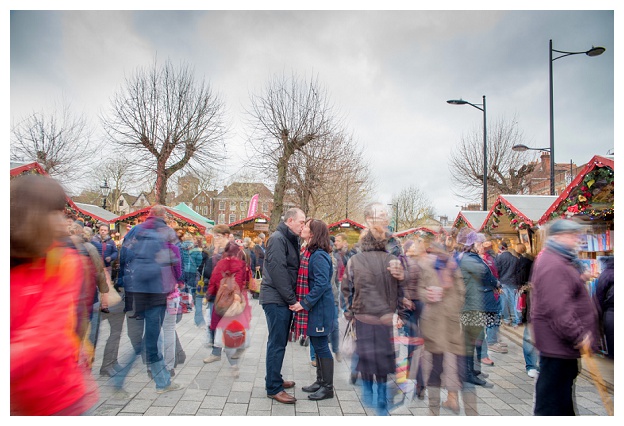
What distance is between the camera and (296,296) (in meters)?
3.87

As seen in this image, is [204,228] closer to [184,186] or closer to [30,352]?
[184,186]

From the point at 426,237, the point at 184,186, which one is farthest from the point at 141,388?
the point at 184,186

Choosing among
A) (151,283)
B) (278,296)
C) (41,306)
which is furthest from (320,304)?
(41,306)

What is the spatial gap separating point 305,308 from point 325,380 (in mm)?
840

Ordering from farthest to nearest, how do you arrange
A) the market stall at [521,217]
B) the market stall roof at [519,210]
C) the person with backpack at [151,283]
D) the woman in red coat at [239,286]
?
1. the market stall roof at [519,210]
2. the market stall at [521,217]
3. the woman in red coat at [239,286]
4. the person with backpack at [151,283]

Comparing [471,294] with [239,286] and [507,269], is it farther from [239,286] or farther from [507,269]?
[507,269]

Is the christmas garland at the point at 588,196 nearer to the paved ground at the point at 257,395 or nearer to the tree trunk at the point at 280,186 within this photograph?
the paved ground at the point at 257,395

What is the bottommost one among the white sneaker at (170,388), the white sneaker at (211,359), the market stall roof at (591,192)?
the white sneaker at (211,359)

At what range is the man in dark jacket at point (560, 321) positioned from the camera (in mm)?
2652

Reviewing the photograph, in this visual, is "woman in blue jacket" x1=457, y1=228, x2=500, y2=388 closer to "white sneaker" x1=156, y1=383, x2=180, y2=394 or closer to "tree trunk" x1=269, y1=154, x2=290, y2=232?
"white sneaker" x1=156, y1=383, x2=180, y2=394

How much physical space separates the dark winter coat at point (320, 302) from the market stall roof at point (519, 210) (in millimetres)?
6654

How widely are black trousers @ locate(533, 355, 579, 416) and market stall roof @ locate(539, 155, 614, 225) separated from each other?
13.4 ft

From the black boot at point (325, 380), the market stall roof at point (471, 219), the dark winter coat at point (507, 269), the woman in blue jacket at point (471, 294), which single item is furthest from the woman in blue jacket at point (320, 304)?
the market stall roof at point (471, 219)

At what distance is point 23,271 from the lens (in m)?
1.63
